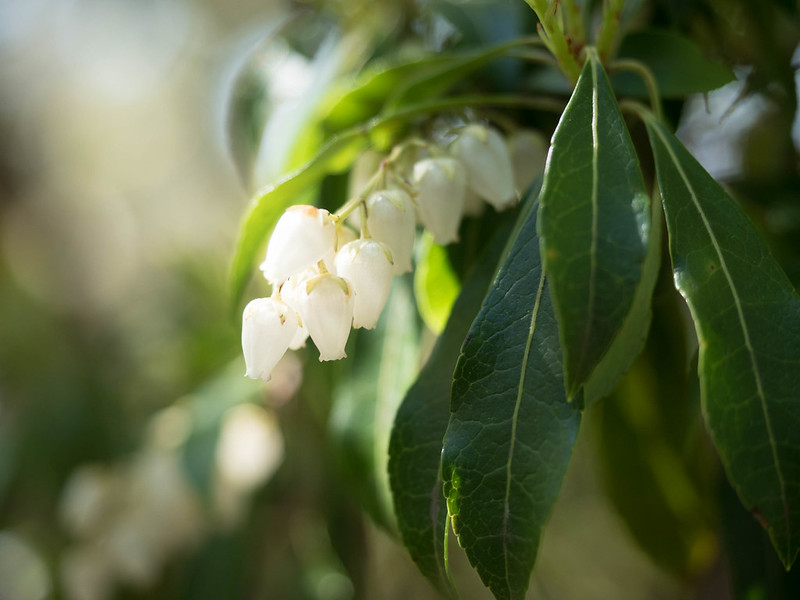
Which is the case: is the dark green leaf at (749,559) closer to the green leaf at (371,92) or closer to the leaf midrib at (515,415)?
the leaf midrib at (515,415)

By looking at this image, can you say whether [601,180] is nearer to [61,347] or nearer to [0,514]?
[0,514]

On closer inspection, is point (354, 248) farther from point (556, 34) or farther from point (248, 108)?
point (248, 108)

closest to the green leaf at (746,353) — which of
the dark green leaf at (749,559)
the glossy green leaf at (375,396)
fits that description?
the glossy green leaf at (375,396)

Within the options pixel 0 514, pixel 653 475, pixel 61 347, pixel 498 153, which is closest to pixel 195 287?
pixel 61 347

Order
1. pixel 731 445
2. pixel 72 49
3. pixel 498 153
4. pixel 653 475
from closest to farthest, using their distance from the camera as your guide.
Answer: pixel 731 445
pixel 498 153
pixel 653 475
pixel 72 49

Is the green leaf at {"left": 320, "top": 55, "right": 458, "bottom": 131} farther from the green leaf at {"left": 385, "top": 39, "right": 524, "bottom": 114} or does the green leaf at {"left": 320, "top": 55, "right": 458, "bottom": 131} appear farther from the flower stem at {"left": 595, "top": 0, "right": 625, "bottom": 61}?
the flower stem at {"left": 595, "top": 0, "right": 625, "bottom": 61}

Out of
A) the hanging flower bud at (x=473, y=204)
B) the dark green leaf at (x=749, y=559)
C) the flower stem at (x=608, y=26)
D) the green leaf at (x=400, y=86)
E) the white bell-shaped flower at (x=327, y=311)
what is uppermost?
the green leaf at (x=400, y=86)
